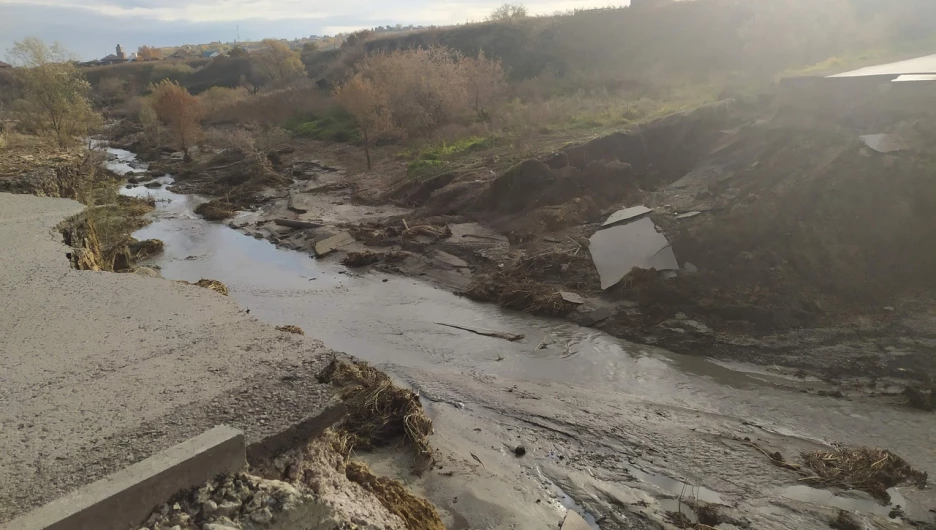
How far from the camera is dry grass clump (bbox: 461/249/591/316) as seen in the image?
32.0 feet

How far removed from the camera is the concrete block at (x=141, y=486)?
8.26 feet

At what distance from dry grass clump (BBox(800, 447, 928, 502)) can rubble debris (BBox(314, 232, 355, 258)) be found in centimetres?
1068

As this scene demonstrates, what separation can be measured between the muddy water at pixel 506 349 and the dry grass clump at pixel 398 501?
7.83 ft

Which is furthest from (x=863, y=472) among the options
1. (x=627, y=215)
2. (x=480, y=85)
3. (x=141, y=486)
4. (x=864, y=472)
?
(x=480, y=85)

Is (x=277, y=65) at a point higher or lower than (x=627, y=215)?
higher

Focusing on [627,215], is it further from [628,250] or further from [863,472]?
[863,472]

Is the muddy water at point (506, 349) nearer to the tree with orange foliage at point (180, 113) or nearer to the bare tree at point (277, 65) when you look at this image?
the tree with orange foliage at point (180, 113)

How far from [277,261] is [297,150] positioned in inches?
612

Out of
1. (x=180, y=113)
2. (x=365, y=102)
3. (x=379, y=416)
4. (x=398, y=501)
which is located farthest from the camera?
(x=180, y=113)

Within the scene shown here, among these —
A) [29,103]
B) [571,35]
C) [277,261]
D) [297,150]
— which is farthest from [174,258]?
[571,35]

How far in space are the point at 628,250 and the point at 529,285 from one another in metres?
2.04

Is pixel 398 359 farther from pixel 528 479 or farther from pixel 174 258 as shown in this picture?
pixel 174 258

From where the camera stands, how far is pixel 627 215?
11805mm

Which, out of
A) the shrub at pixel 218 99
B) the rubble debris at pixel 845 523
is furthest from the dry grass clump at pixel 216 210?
the shrub at pixel 218 99
